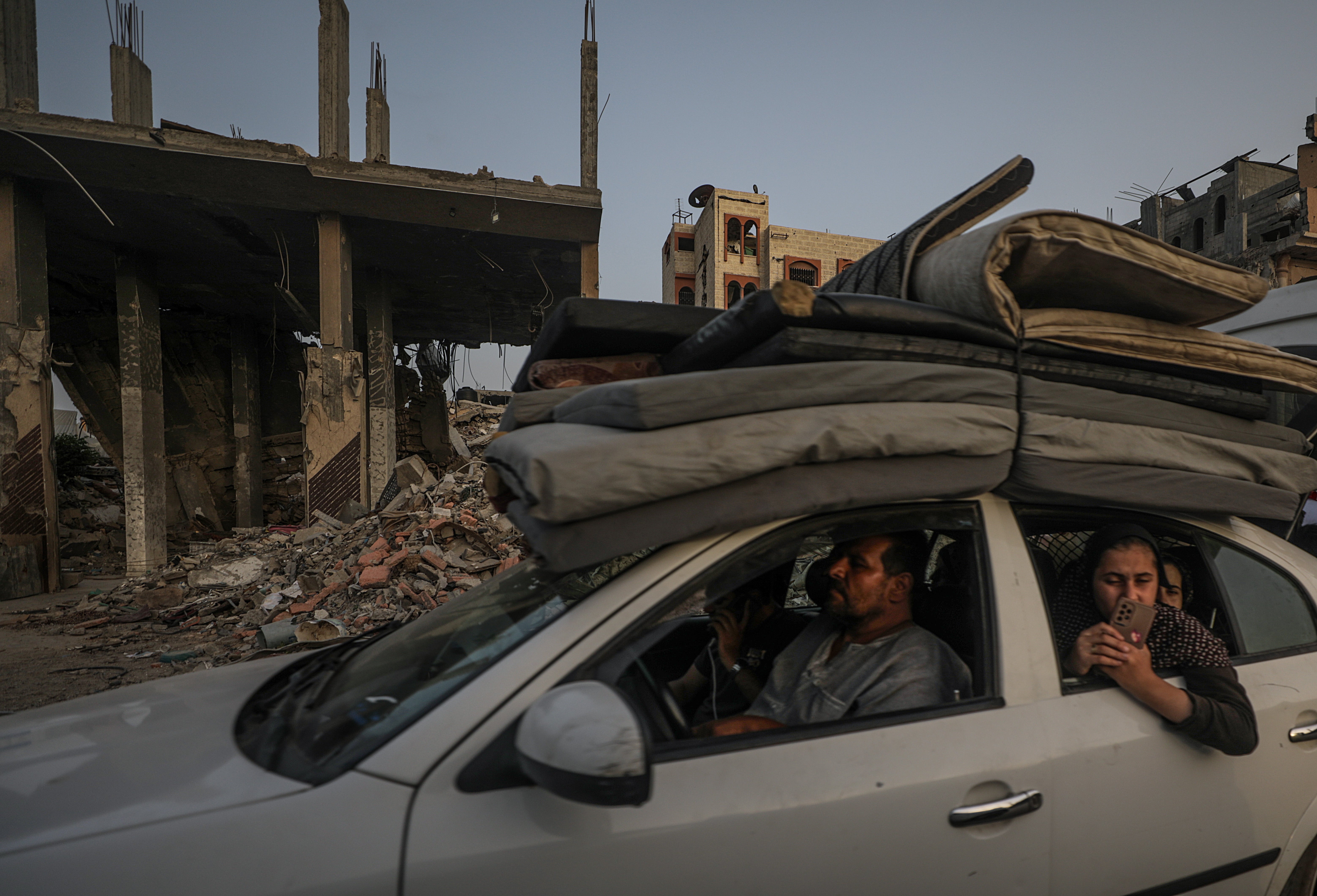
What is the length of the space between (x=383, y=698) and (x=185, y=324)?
15.4m

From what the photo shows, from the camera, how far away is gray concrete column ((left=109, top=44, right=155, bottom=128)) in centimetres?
931

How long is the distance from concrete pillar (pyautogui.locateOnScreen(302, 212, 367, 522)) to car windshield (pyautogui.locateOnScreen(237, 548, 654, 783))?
8.03 m

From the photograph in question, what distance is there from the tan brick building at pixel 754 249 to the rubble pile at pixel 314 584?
29577 mm

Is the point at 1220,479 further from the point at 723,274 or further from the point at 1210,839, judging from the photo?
the point at 723,274

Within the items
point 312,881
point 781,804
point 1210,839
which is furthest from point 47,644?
point 1210,839

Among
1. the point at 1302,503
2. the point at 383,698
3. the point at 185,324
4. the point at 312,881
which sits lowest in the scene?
the point at 312,881

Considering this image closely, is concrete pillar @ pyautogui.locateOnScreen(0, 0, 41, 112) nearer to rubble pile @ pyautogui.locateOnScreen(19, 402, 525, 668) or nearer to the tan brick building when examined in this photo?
rubble pile @ pyautogui.locateOnScreen(19, 402, 525, 668)

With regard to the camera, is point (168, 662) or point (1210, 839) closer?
point (1210, 839)

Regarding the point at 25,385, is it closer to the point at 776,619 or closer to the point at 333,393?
the point at 333,393

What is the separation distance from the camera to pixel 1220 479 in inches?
67.3

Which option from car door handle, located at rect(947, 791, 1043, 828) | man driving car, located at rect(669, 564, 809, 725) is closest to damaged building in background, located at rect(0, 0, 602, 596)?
man driving car, located at rect(669, 564, 809, 725)

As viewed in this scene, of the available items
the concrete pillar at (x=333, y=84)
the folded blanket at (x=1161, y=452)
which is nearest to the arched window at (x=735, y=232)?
the concrete pillar at (x=333, y=84)

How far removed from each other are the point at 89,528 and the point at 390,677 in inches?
644

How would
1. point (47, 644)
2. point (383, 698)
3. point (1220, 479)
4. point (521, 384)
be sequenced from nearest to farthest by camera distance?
1. point (383, 698)
2. point (1220, 479)
3. point (521, 384)
4. point (47, 644)
